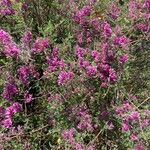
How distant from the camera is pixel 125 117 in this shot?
3.11m

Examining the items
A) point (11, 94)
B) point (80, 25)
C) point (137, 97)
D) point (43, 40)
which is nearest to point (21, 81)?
point (11, 94)

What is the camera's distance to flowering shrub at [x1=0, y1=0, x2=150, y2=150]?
314cm

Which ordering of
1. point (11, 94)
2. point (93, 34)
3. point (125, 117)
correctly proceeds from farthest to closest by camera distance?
point (93, 34)
point (11, 94)
point (125, 117)

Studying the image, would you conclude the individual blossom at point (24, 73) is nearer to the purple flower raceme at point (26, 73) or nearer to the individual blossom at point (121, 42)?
the purple flower raceme at point (26, 73)

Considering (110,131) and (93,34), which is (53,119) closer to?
(110,131)

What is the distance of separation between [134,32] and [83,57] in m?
0.52

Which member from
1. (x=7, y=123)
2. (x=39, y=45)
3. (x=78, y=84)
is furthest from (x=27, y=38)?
(x=7, y=123)

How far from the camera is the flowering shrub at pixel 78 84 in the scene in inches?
123

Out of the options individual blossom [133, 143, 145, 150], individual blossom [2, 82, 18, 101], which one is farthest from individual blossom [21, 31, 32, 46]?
individual blossom [133, 143, 145, 150]

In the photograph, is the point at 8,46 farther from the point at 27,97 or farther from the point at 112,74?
the point at 112,74

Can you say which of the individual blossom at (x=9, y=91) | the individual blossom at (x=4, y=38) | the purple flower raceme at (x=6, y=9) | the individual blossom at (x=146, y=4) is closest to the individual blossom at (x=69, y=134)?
the individual blossom at (x=9, y=91)

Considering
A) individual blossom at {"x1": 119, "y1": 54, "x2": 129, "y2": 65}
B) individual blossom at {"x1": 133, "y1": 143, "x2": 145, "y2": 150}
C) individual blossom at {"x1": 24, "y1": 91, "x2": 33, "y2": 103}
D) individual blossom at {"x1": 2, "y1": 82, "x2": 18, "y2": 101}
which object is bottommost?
individual blossom at {"x1": 133, "y1": 143, "x2": 145, "y2": 150}

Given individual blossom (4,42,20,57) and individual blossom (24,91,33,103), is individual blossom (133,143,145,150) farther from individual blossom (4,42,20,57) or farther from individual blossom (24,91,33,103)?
individual blossom (4,42,20,57)

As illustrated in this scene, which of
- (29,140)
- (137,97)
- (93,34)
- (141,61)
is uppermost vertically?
(93,34)
